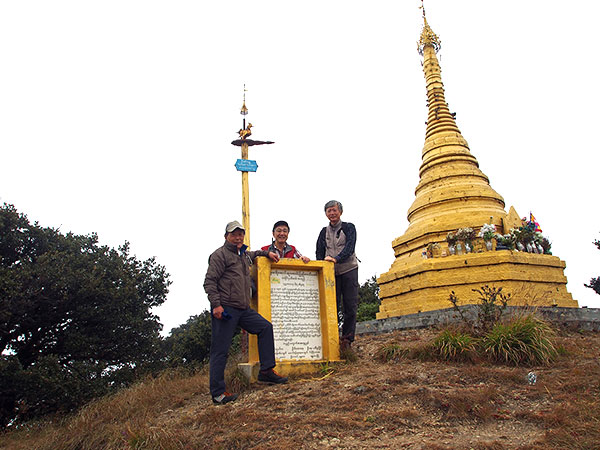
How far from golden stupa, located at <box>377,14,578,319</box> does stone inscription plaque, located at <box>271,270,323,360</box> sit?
5.15m

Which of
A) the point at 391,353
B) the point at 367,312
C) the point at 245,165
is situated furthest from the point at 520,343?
the point at 367,312

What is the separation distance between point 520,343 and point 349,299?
7.79ft

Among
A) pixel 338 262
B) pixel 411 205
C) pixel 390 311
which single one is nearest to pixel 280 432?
pixel 338 262

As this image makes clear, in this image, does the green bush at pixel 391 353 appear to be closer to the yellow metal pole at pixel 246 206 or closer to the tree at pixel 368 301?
the yellow metal pole at pixel 246 206

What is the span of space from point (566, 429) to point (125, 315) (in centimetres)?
1461

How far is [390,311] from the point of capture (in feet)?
42.2

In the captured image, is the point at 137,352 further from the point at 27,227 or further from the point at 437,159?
the point at 437,159

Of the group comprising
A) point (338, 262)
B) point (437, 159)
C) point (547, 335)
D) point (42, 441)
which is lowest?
point (42, 441)

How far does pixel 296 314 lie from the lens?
668cm

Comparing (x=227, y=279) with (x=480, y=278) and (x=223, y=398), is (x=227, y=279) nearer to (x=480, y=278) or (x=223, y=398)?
(x=223, y=398)

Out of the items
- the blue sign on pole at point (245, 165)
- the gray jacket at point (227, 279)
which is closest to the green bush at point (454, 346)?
the gray jacket at point (227, 279)

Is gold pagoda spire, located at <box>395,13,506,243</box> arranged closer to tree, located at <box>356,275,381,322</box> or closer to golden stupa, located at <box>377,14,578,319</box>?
golden stupa, located at <box>377,14,578,319</box>

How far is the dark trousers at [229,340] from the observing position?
5.36 metres

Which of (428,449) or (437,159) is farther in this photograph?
(437,159)
